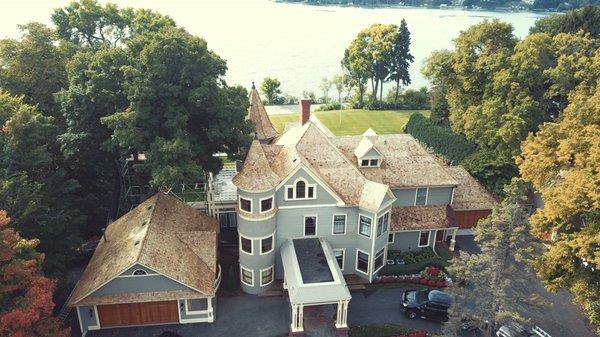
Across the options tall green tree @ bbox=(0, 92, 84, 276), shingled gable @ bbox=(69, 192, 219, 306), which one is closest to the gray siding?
shingled gable @ bbox=(69, 192, 219, 306)

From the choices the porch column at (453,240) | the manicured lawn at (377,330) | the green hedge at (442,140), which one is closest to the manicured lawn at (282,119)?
the green hedge at (442,140)

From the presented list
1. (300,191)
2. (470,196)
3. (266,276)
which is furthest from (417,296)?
(470,196)

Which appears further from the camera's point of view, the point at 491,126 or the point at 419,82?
the point at 419,82

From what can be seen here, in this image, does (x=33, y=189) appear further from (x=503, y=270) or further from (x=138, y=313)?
(x=503, y=270)

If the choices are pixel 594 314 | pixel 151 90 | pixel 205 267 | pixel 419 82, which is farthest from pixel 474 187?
pixel 419 82

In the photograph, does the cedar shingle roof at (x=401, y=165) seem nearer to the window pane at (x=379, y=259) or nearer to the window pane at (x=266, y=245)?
the window pane at (x=379, y=259)

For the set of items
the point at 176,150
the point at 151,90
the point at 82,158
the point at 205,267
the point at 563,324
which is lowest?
the point at 563,324

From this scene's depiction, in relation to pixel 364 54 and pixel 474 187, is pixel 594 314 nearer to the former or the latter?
pixel 474 187
